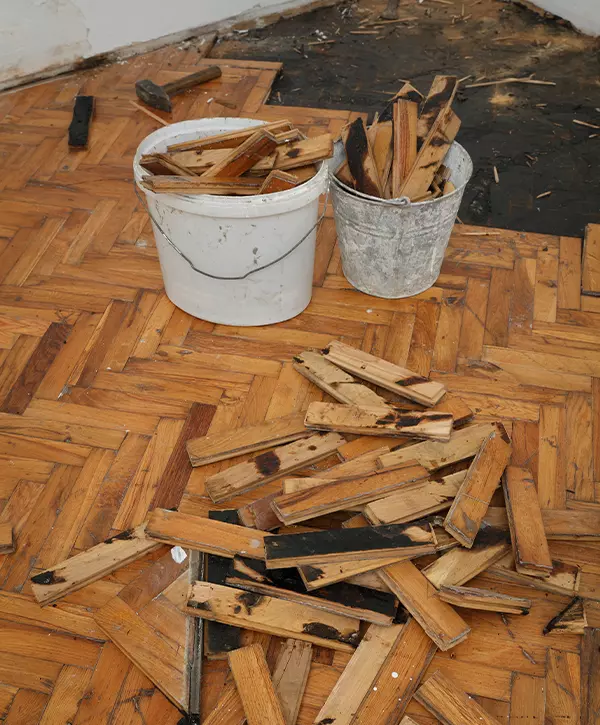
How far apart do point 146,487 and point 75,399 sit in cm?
53

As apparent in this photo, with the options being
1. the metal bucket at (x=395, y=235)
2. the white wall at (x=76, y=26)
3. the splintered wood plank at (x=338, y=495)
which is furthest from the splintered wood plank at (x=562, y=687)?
the white wall at (x=76, y=26)

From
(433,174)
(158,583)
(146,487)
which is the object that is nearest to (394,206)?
(433,174)

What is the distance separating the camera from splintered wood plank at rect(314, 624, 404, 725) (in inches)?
74.5

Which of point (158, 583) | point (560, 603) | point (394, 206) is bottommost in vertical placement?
point (560, 603)

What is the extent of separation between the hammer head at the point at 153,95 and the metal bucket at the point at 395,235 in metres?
1.70

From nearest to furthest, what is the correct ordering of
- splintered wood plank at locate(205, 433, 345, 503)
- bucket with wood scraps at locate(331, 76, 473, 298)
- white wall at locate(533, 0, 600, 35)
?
splintered wood plank at locate(205, 433, 345, 503) < bucket with wood scraps at locate(331, 76, 473, 298) < white wall at locate(533, 0, 600, 35)

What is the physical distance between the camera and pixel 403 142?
2959 mm

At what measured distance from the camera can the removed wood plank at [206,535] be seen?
2.18 m

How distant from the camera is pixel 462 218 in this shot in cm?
368


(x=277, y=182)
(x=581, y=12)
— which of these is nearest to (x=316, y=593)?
(x=277, y=182)

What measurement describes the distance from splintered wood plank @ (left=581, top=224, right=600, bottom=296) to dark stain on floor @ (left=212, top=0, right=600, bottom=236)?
0.36ft

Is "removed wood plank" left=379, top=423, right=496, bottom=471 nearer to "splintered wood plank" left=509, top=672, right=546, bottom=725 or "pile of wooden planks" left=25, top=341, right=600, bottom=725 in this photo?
"pile of wooden planks" left=25, top=341, right=600, bottom=725

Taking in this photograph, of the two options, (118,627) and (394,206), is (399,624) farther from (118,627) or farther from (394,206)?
(394,206)

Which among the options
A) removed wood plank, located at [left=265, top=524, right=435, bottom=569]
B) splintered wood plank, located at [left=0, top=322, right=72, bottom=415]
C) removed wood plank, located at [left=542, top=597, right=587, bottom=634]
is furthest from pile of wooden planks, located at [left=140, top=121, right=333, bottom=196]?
removed wood plank, located at [left=542, top=597, right=587, bottom=634]
